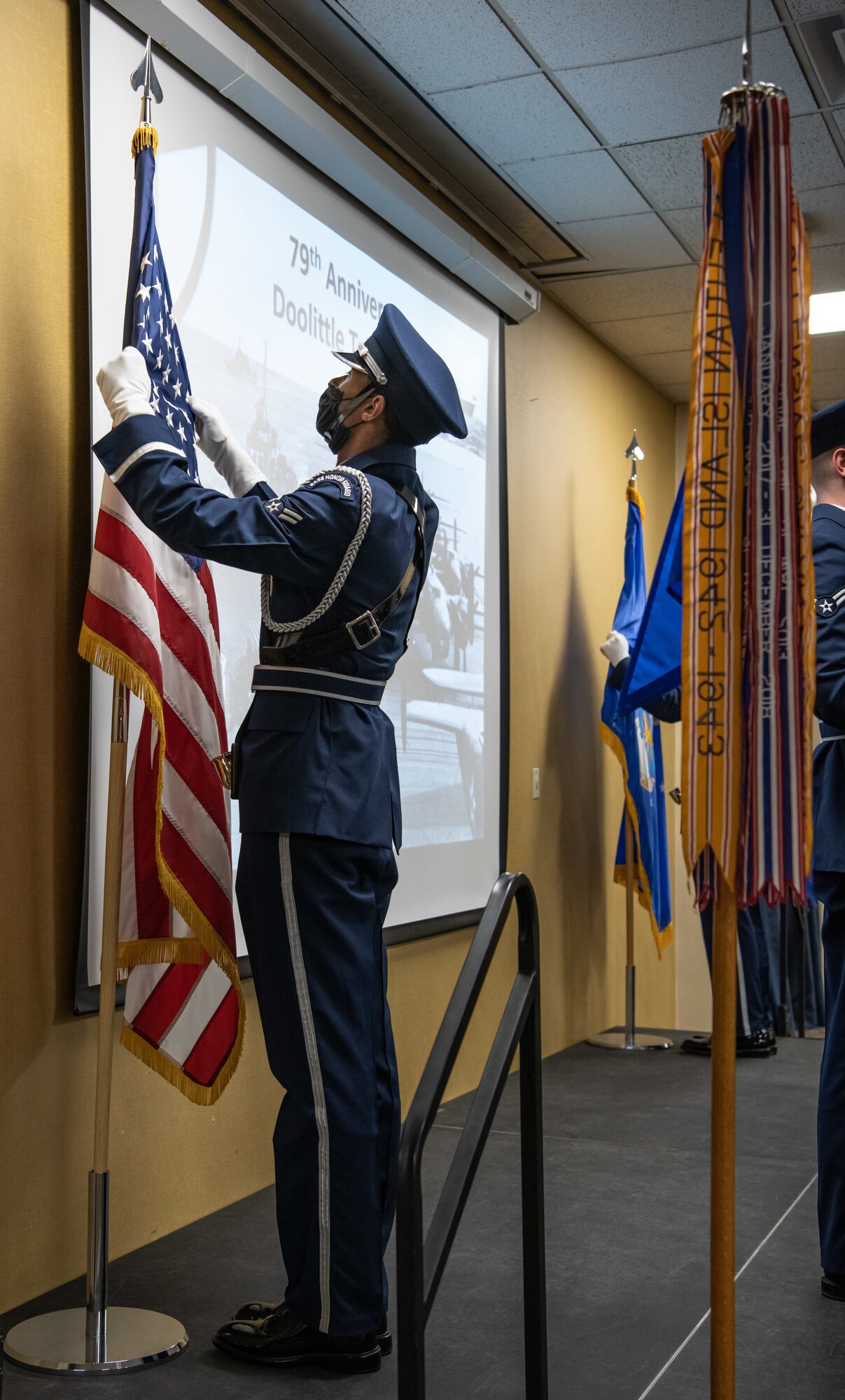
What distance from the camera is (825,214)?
4215mm

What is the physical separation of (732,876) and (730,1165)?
282 mm

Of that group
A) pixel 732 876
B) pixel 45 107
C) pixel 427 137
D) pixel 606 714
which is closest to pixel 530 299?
pixel 427 137

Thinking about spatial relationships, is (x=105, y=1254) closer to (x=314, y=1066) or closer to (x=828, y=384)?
(x=314, y=1066)

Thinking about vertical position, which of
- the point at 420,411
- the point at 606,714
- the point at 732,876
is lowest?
the point at 732,876

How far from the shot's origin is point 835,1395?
1.94 meters

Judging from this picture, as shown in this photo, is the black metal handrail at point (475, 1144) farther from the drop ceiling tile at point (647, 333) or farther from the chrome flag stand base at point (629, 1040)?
the drop ceiling tile at point (647, 333)

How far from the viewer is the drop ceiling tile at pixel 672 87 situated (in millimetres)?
3227

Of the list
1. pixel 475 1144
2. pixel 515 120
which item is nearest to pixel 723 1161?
pixel 475 1144

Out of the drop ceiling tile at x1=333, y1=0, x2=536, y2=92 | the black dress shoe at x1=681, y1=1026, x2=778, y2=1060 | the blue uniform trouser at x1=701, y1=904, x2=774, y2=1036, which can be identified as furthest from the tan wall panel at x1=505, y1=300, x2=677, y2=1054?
the drop ceiling tile at x1=333, y1=0, x2=536, y2=92

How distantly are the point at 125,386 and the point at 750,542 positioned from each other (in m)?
1.06

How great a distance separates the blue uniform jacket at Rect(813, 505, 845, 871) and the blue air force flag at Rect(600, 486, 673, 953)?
7.58 ft

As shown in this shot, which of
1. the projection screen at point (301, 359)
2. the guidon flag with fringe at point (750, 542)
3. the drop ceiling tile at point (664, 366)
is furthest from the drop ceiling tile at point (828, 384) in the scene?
the guidon flag with fringe at point (750, 542)

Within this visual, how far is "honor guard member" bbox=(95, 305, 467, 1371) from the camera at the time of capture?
1949 mm

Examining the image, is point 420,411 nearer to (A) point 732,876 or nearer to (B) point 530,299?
(A) point 732,876
